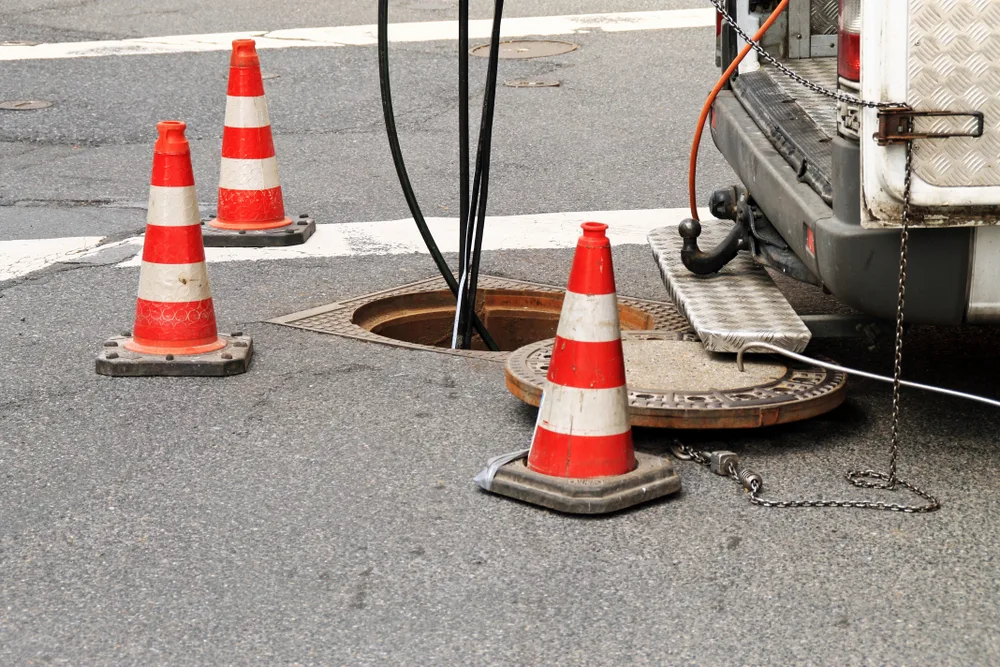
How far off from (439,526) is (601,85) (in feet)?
22.6

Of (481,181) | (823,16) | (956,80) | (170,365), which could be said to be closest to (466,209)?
(481,181)

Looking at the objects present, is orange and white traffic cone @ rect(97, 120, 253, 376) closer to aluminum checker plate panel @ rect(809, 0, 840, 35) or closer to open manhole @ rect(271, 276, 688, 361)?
open manhole @ rect(271, 276, 688, 361)

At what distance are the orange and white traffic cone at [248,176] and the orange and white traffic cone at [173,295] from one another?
1572 mm

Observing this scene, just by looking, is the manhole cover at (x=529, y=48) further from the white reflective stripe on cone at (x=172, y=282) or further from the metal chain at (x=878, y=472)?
the metal chain at (x=878, y=472)

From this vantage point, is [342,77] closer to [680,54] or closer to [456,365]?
[680,54]

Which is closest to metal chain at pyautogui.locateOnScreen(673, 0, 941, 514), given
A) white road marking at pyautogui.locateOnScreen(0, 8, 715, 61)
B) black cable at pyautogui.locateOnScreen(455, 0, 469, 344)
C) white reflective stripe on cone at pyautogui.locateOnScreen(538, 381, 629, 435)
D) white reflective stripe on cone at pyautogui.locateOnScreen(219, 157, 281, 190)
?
white reflective stripe on cone at pyautogui.locateOnScreen(538, 381, 629, 435)

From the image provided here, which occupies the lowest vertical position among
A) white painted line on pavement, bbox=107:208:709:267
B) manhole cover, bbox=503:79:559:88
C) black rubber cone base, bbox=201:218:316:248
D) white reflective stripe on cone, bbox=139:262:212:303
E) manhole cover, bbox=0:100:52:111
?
white painted line on pavement, bbox=107:208:709:267

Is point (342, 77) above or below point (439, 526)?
above

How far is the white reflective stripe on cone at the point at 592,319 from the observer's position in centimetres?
357

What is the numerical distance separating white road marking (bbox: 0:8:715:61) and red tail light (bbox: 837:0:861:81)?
26.8 ft

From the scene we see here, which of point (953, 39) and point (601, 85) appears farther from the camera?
point (601, 85)

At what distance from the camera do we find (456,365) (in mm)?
4754

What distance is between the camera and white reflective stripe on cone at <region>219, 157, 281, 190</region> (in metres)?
6.45

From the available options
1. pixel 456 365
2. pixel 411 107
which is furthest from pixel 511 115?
pixel 456 365
